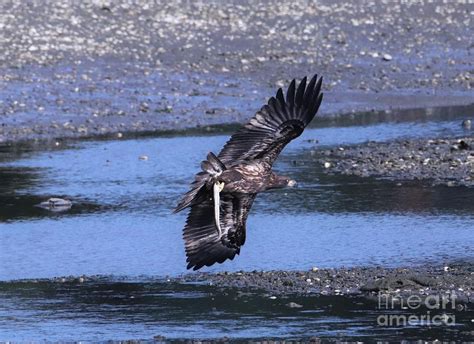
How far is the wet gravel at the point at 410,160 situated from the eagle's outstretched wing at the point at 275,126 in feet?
16.0

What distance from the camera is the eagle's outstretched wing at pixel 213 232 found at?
31.4 ft

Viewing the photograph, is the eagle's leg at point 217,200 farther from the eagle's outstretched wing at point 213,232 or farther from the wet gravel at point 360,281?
the wet gravel at point 360,281

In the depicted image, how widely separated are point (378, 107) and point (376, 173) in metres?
4.54

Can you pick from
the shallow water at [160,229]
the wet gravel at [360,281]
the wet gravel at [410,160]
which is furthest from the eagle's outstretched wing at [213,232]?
the wet gravel at [410,160]

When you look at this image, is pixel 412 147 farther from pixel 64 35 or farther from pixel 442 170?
pixel 64 35

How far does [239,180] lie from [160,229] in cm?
325

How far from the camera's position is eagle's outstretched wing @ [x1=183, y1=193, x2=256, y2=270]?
9.56 metres

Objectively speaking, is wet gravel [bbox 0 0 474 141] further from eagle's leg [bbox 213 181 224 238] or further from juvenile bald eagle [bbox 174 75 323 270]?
eagle's leg [bbox 213 181 224 238]

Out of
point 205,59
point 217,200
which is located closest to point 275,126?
point 217,200

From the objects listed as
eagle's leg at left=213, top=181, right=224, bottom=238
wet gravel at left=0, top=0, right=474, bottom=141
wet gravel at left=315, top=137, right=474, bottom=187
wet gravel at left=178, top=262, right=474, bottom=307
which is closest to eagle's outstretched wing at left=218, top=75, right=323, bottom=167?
eagle's leg at left=213, top=181, right=224, bottom=238

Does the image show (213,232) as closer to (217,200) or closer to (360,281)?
(217,200)

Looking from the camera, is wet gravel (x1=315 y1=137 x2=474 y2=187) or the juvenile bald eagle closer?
the juvenile bald eagle

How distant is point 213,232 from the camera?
9.68 metres

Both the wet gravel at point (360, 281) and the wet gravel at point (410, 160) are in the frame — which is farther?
the wet gravel at point (410, 160)
